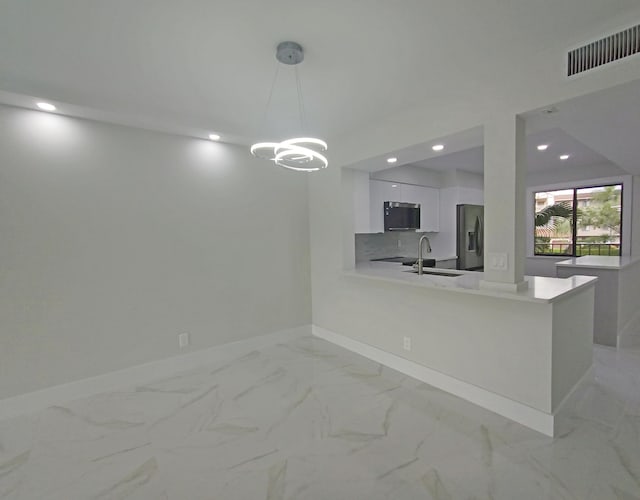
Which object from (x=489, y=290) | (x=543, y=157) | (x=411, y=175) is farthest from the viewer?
(x=411, y=175)

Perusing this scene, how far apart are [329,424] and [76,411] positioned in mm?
2086

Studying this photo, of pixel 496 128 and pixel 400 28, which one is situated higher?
pixel 400 28

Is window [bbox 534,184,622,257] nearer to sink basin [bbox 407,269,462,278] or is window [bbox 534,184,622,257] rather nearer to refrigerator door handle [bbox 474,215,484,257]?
refrigerator door handle [bbox 474,215,484,257]

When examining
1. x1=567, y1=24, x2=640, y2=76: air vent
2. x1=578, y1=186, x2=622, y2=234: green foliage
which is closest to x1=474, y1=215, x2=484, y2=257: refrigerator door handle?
x1=578, y1=186, x2=622, y2=234: green foliage

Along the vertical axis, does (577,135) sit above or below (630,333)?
above

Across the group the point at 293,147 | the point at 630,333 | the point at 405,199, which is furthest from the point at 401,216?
the point at 630,333

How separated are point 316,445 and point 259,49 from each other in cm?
261

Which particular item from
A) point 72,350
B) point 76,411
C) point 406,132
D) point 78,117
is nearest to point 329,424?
point 76,411

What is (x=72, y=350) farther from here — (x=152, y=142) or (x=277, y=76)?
(x=277, y=76)

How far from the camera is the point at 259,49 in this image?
6.62ft

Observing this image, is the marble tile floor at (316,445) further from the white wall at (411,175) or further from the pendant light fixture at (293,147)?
the white wall at (411,175)

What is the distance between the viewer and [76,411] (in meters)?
2.59

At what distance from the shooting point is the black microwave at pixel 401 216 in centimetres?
458

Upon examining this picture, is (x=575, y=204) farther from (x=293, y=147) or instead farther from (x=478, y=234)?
(x=293, y=147)
